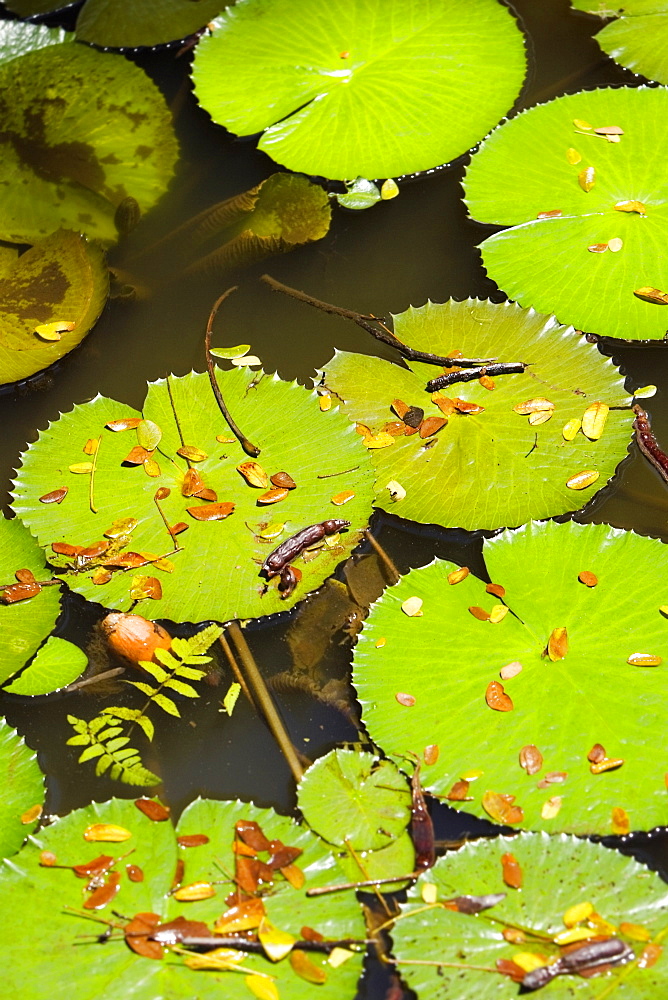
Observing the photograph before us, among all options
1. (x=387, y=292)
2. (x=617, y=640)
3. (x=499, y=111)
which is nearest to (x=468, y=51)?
(x=499, y=111)

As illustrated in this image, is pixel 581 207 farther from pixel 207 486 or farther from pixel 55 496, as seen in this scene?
pixel 55 496

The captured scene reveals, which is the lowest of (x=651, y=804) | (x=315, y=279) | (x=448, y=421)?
(x=651, y=804)

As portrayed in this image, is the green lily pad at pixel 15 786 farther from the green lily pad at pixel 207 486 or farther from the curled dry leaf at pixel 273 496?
the curled dry leaf at pixel 273 496

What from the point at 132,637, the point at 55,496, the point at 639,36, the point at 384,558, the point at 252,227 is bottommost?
the point at 384,558

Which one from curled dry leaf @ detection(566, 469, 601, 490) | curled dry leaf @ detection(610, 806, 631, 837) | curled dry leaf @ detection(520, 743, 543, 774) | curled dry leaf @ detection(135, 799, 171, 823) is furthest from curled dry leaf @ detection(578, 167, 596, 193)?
curled dry leaf @ detection(135, 799, 171, 823)

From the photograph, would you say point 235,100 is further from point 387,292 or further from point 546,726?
point 546,726

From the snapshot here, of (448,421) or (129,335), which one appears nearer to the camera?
(448,421)

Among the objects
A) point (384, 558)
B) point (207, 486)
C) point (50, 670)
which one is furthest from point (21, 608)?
point (384, 558)
